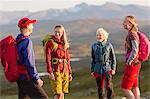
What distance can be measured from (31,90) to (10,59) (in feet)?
3.08

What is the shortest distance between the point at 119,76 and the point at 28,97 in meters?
47.4

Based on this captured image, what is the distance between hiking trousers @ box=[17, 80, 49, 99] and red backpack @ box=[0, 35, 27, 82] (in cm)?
24

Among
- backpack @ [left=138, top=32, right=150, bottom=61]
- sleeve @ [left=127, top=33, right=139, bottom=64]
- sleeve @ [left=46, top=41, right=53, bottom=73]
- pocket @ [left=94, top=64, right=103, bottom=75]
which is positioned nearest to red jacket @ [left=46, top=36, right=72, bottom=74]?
sleeve @ [left=46, top=41, right=53, bottom=73]

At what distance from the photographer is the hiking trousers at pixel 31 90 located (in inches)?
419

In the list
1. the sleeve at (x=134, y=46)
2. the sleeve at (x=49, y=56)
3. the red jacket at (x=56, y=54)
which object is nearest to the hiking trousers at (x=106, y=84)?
the sleeve at (x=134, y=46)

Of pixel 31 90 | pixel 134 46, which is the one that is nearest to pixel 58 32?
pixel 134 46

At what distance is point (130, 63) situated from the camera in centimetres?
1259

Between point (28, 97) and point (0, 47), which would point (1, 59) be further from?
point (28, 97)

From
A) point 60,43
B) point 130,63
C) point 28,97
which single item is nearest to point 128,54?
point 130,63

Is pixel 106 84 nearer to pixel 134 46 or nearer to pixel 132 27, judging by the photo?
pixel 134 46

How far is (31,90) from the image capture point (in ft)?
35.1

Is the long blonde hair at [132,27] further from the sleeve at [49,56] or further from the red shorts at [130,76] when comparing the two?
the sleeve at [49,56]

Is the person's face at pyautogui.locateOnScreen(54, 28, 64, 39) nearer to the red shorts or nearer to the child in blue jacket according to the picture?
the child in blue jacket

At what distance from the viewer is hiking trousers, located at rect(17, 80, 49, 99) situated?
34.9ft
